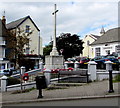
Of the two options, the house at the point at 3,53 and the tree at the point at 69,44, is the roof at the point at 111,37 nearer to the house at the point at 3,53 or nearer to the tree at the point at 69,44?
the tree at the point at 69,44

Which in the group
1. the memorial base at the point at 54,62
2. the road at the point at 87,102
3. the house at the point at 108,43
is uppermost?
the house at the point at 108,43

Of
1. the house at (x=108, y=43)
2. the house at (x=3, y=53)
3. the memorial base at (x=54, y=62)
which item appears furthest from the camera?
the house at (x=108, y=43)

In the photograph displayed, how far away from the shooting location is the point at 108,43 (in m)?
42.1

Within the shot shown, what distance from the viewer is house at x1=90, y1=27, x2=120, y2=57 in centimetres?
4050

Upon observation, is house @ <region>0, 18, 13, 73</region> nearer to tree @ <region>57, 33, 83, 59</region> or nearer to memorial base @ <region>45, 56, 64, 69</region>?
tree @ <region>57, 33, 83, 59</region>

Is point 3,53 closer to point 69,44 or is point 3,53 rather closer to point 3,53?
point 3,53

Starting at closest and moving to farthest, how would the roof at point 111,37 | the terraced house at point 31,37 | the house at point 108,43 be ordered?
the terraced house at point 31,37, the house at point 108,43, the roof at point 111,37

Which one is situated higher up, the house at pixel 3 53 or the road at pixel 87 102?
the house at pixel 3 53

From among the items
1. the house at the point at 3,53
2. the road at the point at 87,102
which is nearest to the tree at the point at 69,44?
the house at the point at 3,53

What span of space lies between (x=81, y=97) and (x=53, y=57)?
36.2 ft

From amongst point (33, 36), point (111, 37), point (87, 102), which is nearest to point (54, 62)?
point (87, 102)

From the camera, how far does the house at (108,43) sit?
4050 cm

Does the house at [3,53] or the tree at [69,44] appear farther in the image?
the tree at [69,44]

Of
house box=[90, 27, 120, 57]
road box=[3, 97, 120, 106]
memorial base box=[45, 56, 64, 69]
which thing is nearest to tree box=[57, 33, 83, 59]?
house box=[90, 27, 120, 57]
